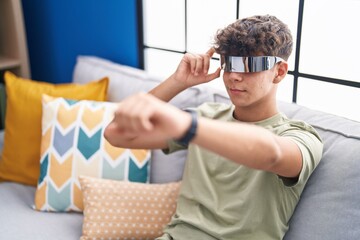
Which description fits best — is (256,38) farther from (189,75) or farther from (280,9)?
(280,9)

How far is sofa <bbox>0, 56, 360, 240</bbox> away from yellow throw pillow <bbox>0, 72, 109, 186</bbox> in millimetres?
72

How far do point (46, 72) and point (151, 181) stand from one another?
5.05 ft

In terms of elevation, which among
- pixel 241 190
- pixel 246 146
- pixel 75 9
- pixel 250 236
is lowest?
pixel 250 236

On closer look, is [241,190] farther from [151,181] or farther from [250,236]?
[151,181]

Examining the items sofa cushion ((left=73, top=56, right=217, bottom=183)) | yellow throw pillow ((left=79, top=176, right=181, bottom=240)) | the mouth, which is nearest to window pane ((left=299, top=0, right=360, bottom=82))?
sofa cushion ((left=73, top=56, right=217, bottom=183))

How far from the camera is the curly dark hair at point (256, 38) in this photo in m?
1.18

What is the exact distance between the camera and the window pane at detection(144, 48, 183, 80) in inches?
94.0

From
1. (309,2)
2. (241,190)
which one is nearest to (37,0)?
(309,2)

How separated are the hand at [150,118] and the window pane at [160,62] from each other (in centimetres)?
166

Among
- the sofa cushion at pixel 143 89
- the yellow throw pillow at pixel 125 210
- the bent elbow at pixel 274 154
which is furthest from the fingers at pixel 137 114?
the sofa cushion at pixel 143 89

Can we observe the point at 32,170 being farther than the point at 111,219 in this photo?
Yes

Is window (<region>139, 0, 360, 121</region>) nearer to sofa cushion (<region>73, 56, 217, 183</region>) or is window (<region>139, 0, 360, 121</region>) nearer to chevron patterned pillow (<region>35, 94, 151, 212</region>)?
sofa cushion (<region>73, 56, 217, 183</region>)

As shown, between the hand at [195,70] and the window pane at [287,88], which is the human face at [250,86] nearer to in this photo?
the hand at [195,70]

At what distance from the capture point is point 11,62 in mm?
2596
